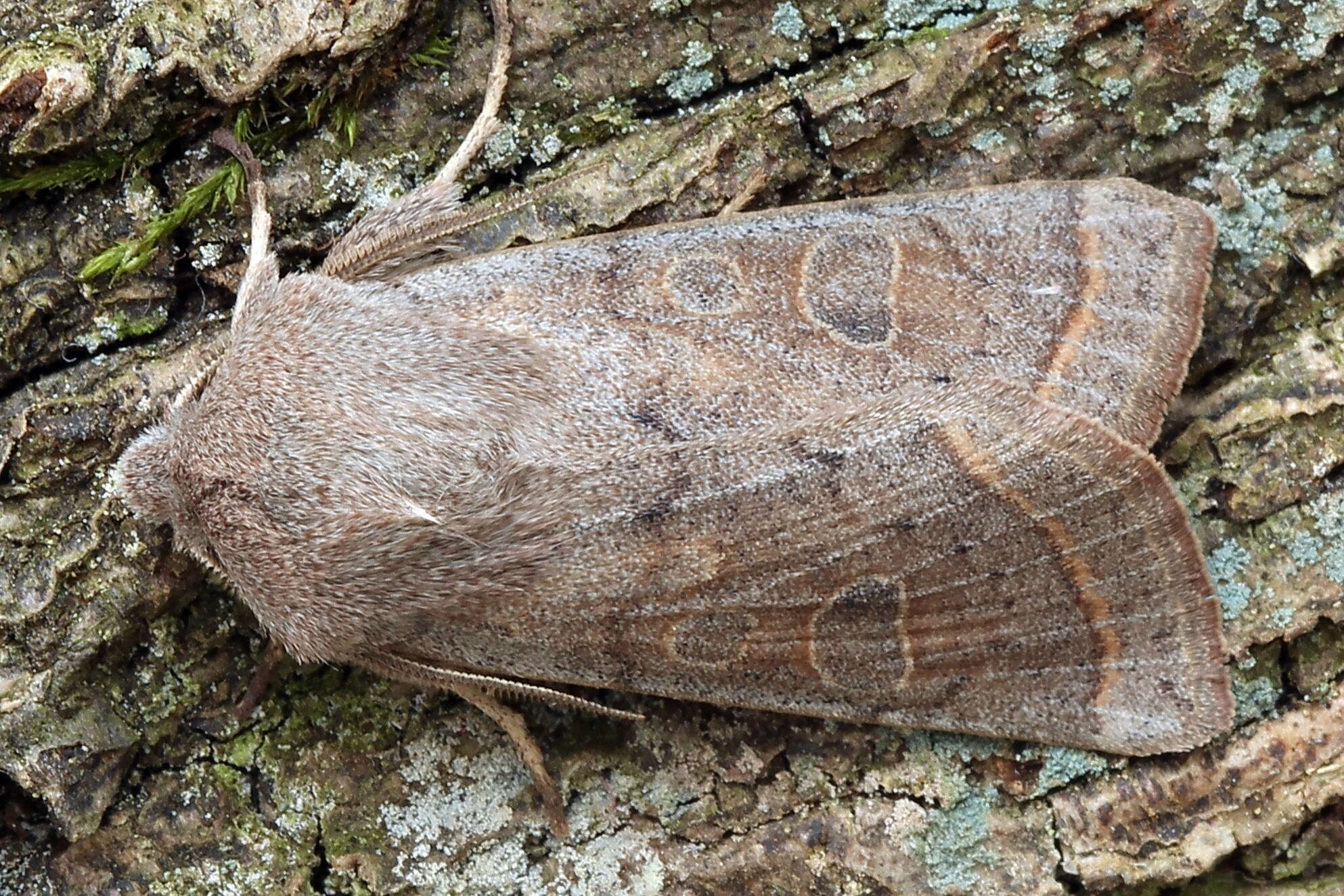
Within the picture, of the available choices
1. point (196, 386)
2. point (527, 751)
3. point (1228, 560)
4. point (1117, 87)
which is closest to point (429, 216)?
point (196, 386)

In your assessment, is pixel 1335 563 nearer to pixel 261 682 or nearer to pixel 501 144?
pixel 501 144

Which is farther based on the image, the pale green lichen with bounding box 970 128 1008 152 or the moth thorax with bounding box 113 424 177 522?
the pale green lichen with bounding box 970 128 1008 152

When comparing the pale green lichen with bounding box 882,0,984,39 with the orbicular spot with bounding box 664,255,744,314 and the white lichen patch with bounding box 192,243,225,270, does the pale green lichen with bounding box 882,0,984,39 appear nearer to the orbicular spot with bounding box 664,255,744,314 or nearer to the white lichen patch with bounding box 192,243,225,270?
the orbicular spot with bounding box 664,255,744,314

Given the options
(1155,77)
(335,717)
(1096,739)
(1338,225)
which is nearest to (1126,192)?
(1155,77)

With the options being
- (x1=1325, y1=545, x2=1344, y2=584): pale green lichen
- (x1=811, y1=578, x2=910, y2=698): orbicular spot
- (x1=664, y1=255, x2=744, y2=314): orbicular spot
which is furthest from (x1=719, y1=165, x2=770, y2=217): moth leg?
(x1=1325, y1=545, x2=1344, y2=584): pale green lichen

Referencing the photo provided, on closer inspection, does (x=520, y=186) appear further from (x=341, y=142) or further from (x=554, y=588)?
(x=554, y=588)

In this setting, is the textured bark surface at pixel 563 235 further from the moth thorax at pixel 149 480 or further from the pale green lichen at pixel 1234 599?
the moth thorax at pixel 149 480

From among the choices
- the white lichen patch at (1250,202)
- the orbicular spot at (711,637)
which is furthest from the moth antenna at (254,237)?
the white lichen patch at (1250,202)
